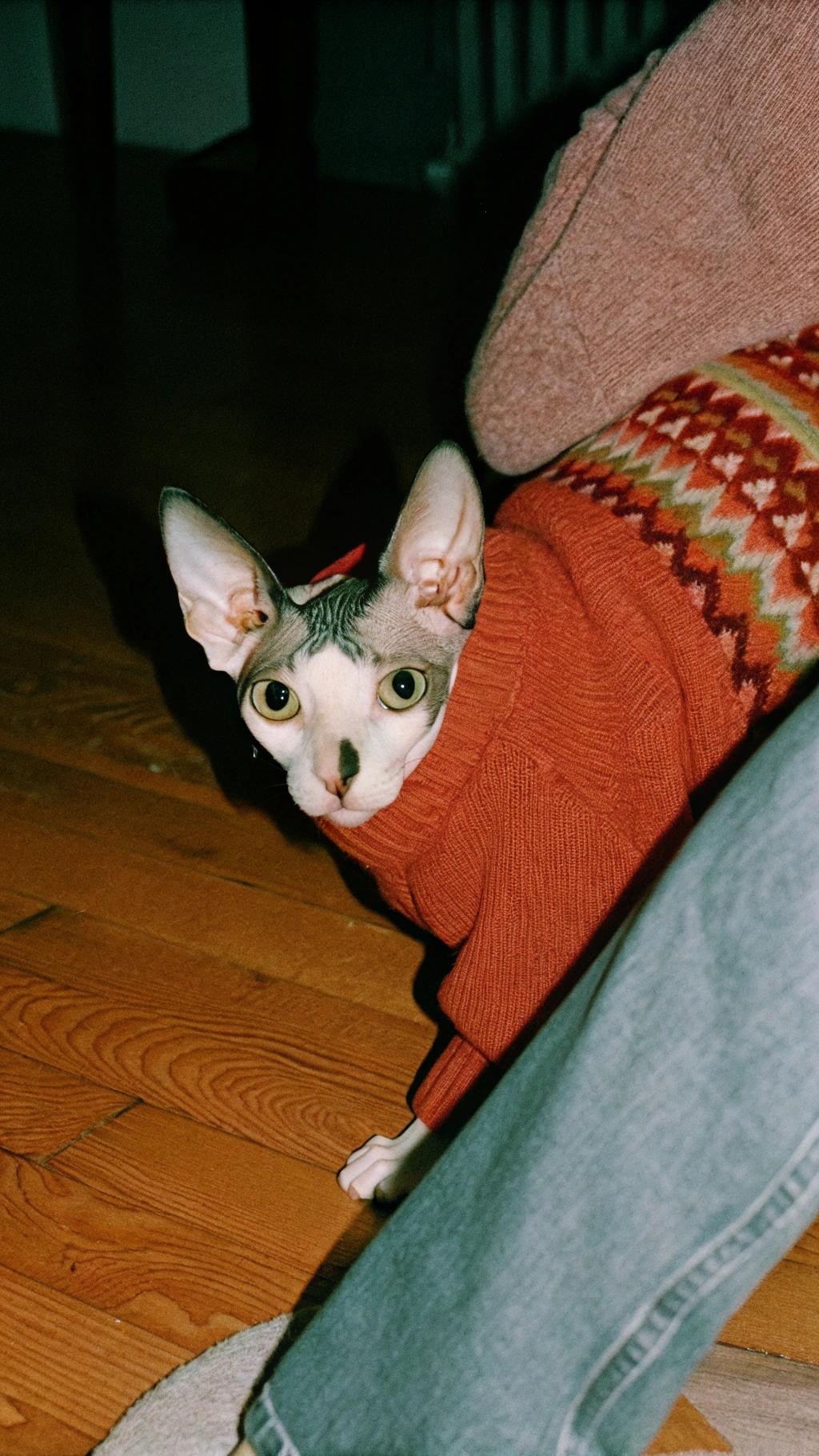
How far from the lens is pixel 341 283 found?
4027 millimetres

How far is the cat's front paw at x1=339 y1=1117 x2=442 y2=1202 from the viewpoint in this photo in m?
1.19

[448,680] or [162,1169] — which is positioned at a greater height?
[448,680]

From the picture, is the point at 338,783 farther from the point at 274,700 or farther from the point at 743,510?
the point at 743,510

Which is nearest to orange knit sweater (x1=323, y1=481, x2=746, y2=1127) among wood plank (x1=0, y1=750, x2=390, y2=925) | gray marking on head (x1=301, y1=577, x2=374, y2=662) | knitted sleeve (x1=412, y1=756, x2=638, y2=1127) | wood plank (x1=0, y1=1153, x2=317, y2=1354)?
knitted sleeve (x1=412, y1=756, x2=638, y2=1127)

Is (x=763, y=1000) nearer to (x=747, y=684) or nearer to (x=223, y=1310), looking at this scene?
(x=747, y=684)

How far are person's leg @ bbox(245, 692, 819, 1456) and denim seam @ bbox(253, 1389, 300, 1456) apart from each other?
1.5 inches

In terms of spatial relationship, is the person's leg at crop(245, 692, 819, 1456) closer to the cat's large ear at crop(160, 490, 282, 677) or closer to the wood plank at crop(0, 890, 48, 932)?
the cat's large ear at crop(160, 490, 282, 677)

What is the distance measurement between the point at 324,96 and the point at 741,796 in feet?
15.2

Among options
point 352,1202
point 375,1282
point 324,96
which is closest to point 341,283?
point 324,96

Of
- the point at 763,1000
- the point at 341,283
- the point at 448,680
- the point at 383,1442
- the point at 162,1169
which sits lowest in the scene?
the point at 341,283

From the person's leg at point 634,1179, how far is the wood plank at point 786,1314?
34cm

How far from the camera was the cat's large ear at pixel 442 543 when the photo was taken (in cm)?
99

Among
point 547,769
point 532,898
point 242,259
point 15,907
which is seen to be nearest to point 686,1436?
point 532,898

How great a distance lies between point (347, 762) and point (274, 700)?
0.08 m
